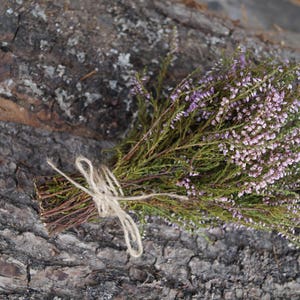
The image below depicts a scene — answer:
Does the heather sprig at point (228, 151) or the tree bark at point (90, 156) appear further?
the tree bark at point (90, 156)

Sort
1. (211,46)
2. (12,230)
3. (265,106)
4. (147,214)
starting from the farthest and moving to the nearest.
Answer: (211,46) < (147,214) < (12,230) < (265,106)

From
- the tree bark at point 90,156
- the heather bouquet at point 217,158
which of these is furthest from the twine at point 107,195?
the tree bark at point 90,156

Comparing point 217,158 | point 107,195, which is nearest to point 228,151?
point 217,158

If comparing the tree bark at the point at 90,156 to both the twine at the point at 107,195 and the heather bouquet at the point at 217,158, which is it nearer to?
the heather bouquet at the point at 217,158

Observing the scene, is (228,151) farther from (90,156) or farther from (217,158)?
(90,156)

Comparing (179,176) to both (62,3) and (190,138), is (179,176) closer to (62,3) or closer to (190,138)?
(190,138)

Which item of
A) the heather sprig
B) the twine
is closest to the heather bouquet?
the heather sprig

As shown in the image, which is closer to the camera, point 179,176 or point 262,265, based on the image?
point 179,176

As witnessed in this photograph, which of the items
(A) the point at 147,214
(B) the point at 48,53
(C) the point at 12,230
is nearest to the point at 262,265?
(A) the point at 147,214
